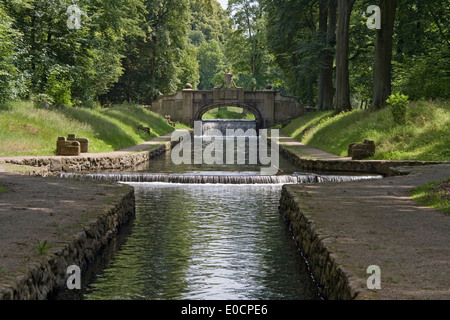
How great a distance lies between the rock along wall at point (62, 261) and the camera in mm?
6691

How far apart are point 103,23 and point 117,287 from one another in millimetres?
37167

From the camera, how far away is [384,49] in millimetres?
29672

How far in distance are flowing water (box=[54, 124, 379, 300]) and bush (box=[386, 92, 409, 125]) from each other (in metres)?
9.55

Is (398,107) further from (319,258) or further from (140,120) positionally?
(140,120)

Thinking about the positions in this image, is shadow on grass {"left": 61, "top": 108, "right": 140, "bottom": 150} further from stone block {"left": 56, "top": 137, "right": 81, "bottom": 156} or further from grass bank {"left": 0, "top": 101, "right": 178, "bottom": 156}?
stone block {"left": 56, "top": 137, "right": 81, "bottom": 156}

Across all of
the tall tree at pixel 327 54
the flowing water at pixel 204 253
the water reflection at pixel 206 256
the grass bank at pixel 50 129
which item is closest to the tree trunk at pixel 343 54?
the tall tree at pixel 327 54

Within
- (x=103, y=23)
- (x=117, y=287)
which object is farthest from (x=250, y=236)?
(x=103, y=23)

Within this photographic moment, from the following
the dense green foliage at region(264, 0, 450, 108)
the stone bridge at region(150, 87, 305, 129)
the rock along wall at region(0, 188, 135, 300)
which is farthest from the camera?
the stone bridge at region(150, 87, 305, 129)

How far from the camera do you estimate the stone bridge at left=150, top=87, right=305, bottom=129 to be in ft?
206

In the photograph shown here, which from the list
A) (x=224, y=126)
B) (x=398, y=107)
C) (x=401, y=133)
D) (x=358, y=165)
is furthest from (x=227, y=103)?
(x=358, y=165)

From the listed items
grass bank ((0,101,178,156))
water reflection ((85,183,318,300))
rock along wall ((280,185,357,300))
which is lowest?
water reflection ((85,183,318,300))

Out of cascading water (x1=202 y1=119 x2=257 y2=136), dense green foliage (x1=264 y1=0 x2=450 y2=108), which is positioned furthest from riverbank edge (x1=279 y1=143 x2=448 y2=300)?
cascading water (x1=202 y1=119 x2=257 y2=136)

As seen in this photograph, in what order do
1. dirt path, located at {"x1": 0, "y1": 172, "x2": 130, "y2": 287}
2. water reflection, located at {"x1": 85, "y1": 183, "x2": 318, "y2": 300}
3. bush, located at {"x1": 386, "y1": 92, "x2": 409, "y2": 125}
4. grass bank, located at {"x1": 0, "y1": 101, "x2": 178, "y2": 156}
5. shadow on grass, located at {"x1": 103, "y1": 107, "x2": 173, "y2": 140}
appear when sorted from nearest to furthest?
dirt path, located at {"x1": 0, "y1": 172, "x2": 130, "y2": 287}
water reflection, located at {"x1": 85, "y1": 183, "x2": 318, "y2": 300}
grass bank, located at {"x1": 0, "y1": 101, "x2": 178, "y2": 156}
bush, located at {"x1": 386, "y1": 92, "x2": 409, "y2": 125}
shadow on grass, located at {"x1": 103, "y1": 107, "x2": 173, "y2": 140}

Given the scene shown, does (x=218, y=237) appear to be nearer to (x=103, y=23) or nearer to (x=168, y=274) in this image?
(x=168, y=274)
